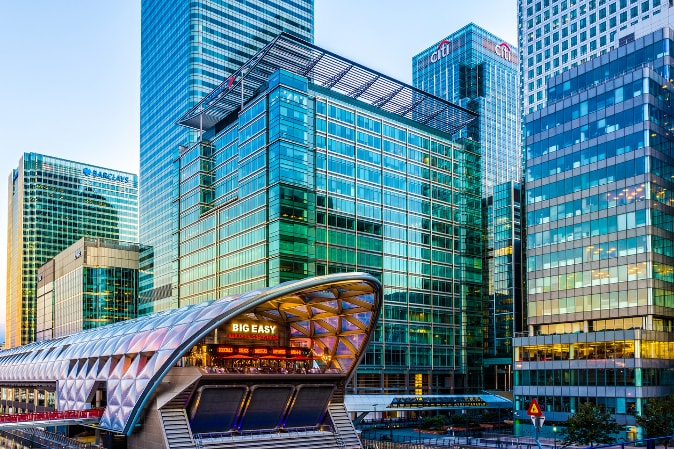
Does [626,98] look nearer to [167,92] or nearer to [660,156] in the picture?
[660,156]

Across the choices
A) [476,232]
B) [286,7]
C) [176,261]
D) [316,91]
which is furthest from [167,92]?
[476,232]

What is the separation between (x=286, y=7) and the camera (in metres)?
186

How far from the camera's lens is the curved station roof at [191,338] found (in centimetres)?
6016

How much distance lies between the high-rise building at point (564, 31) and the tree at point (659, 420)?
82774mm

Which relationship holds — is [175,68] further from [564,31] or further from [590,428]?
[590,428]

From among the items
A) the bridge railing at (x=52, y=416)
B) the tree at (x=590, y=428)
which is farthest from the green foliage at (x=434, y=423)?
the bridge railing at (x=52, y=416)

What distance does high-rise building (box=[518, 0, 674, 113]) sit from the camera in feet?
448

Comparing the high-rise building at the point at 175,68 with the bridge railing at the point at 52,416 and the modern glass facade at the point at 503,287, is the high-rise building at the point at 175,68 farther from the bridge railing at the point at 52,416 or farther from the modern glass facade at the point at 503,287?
the bridge railing at the point at 52,416

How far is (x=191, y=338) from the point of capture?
58.8m

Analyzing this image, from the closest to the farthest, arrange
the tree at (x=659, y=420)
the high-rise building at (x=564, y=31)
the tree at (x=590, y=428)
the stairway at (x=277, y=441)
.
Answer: the tree at (x=590, y=428) → the tree at (x=659, y=420) → the stairway at (x=277, y=441) → the high-rise building at (x=564, y=31)

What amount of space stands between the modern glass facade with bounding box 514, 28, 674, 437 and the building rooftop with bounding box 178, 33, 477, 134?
3484 centimetres

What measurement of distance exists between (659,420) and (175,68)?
144038mm

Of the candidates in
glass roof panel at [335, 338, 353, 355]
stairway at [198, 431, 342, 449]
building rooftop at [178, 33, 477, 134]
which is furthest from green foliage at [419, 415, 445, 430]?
building rooftop at [178, 33, 477, 134]

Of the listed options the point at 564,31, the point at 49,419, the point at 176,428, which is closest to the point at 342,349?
the point at 176,428
